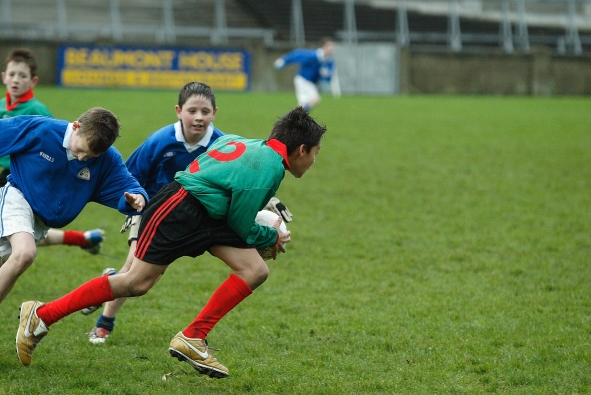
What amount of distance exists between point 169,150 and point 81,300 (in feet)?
4.07

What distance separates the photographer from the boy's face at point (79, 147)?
4336 mm

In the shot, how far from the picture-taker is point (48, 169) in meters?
4.48

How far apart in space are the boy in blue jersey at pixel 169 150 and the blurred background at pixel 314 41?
1983 cm

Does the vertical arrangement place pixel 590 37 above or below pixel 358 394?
above

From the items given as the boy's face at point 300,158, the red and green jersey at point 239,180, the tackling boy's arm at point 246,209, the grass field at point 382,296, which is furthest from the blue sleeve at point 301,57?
the tackling boy's arm at point 246,209

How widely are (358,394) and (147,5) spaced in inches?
1164

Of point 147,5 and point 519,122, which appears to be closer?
point 519,122

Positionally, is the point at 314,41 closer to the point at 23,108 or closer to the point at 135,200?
the point at 23,108

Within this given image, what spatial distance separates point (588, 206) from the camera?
9398 mm

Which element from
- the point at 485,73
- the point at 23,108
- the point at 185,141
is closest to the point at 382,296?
the point at 185,141

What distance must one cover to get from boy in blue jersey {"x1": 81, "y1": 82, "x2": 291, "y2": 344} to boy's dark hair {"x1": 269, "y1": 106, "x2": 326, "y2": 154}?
2.89ft

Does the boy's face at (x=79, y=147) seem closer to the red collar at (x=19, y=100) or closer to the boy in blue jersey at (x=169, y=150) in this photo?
the boy in blue jersey at (x=169, y=150)

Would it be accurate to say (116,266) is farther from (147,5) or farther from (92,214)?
(147,5)

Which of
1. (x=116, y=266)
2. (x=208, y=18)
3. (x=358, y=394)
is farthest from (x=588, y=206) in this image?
(x=208, y=18)
